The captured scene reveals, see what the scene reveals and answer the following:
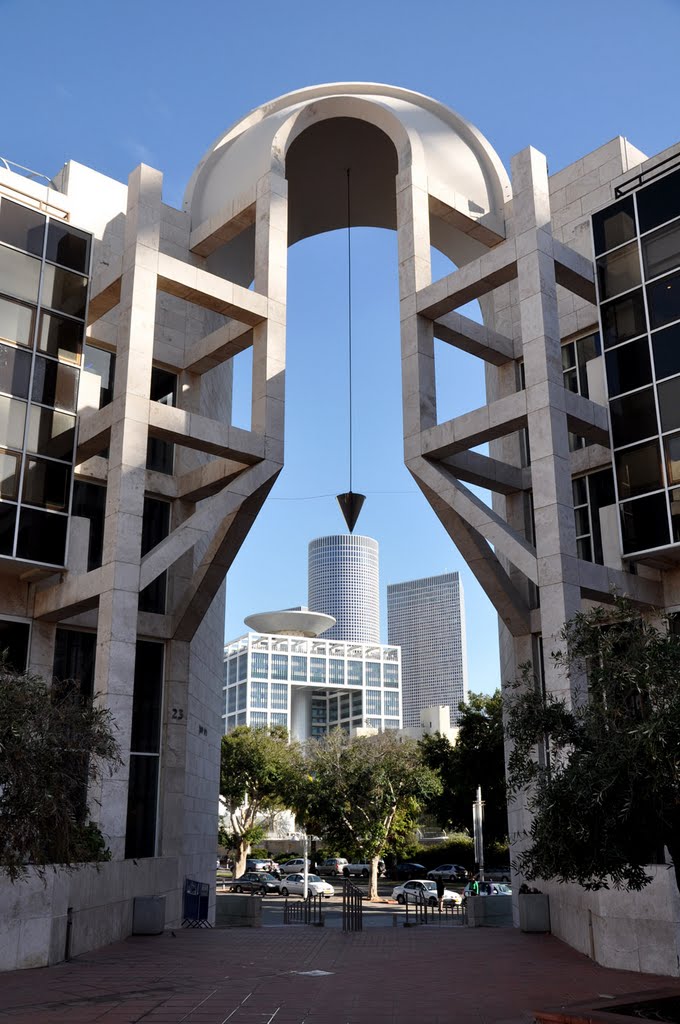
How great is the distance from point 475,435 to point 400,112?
13.4m

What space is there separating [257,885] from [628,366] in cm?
4361

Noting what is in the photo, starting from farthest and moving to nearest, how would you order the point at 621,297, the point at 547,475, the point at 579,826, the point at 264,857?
the point at 264,857 → the point at 621,297 → the point at 547,475 → the point at 579,826

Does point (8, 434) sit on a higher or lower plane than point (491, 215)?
lower

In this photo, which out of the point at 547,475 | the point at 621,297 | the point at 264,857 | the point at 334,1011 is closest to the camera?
the point at 334,1011

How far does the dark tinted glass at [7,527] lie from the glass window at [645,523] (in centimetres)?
1685

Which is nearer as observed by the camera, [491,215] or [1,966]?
[1,966]

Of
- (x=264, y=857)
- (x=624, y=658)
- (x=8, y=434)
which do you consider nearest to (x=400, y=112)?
(x=8, y=434)

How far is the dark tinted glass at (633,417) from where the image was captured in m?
27.2

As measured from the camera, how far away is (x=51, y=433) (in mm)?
28500

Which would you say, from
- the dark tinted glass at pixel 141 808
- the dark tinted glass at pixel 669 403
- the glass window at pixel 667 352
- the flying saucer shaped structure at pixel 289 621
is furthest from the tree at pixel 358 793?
the flying saucer shaped structure at pixel 289 621

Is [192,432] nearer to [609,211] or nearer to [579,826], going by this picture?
[609,211]

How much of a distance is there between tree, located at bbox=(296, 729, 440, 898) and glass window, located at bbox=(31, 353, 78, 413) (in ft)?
97.6

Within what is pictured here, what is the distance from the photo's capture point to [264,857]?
312 ft

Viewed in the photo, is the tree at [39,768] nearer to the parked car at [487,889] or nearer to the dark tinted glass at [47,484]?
the dark tinted glass at [47,484]
